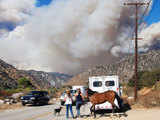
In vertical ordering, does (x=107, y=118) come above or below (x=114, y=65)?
below

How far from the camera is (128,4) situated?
25594mm

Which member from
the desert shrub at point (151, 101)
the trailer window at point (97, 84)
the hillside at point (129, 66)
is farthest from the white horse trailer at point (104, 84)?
the hillside at point (129, 66)

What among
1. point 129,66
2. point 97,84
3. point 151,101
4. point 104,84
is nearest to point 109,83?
point 104,84

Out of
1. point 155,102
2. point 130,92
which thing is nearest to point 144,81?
point 130,92

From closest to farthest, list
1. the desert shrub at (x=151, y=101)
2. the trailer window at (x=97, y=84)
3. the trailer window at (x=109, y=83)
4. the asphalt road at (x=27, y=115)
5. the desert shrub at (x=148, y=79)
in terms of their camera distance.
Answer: the asphalt road at (x=27, y=115), the desert shrub at (x=151, y=101), the trailer window at (x=109, y=83), the trailer window at (x=97, y=84), the desert shrub at (x=148, y=79)

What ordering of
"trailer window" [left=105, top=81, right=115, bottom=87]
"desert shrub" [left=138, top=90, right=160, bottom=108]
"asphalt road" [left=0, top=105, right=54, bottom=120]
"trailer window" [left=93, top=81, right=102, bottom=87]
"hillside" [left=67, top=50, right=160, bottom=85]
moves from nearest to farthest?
"asphalt road" [left=0, top=105, right=54, bottom=120] < "desert shrub" [left=138, top=90, right=160, bottom=108] < "trailer window" [left=105, top=81, right=115, bottom=87] < "trailer window" [left=93, top=81, right=102, bottom=87] < "hillside" [left=67, top=50, right=160, bottom=85]

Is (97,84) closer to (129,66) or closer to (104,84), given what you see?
(104,84)

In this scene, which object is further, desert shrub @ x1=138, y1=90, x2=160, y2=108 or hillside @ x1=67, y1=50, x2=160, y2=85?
hillside @ x1=67, y1=50, x2=160, y2=85

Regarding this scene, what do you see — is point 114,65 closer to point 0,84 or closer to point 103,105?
point 0,84

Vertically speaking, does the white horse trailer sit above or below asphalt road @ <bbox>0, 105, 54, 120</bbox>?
above

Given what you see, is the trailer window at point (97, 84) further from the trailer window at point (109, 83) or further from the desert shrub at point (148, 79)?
the desert shrub at point (148, 79)

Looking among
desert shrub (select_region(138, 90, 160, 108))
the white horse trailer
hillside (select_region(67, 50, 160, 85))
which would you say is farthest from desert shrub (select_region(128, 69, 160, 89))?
hillside (select_region(67, 50, 160, 85))

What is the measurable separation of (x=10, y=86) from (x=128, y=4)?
246 ft

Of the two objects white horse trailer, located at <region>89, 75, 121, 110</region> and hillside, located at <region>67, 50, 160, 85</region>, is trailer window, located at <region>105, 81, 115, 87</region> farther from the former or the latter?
hillside, located at <region>67, 50, 160, 85</region>
